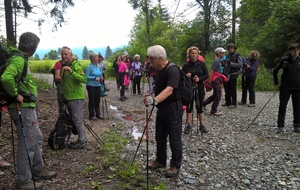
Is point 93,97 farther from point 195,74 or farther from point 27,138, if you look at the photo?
point 27,138

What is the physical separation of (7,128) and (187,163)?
15.1ft

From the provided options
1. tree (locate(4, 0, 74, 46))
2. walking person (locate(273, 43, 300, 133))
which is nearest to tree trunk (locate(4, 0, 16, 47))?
tree (locate(4, 0, 74, 46))

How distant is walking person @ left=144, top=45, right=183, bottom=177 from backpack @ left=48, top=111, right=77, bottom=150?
78.5 inches

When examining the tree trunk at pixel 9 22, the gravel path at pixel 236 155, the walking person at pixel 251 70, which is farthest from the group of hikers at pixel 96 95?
the tree trunk at pixel 9 22

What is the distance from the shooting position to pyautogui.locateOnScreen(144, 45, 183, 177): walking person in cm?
425

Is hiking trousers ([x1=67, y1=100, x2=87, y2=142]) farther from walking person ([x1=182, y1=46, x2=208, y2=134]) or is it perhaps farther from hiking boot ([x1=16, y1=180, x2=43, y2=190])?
walking person ([x1=182, y1=46, x2=208, y2=134])

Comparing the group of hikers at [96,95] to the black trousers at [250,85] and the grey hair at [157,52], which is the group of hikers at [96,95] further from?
the black trousers at [250,85]

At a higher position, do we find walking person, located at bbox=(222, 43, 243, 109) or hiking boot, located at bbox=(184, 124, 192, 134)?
walking person, located at bbox=(222, 43, 243, 109)

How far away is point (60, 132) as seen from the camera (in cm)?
550

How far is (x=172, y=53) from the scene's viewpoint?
105 ft

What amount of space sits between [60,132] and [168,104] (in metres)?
2.43

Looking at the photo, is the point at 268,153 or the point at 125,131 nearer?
the point at 268,153

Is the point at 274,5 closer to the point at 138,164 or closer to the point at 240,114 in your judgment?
the point at 240,114

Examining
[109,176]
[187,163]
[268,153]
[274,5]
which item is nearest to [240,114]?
[268,153]
